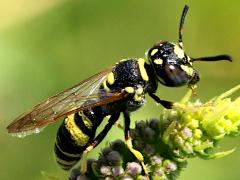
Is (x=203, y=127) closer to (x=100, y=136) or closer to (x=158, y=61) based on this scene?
(x=158, y=61)

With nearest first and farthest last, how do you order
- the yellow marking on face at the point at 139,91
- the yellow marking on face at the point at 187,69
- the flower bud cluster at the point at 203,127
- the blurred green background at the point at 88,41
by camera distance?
the flower bud cluster at the point at 203,127
the yellow marking on face at the point at 187,69
the yellow marking on face at the point at 139,91
the blurred green background at the point at 88,41

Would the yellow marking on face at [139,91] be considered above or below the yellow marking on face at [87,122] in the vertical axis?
above

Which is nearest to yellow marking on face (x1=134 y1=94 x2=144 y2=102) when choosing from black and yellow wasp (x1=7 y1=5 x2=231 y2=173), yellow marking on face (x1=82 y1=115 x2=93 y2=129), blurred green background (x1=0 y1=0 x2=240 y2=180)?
black and yellow wasp (x1=7 y1=5 x2=231 y2=173)

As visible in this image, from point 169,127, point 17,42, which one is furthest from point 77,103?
point 17,42

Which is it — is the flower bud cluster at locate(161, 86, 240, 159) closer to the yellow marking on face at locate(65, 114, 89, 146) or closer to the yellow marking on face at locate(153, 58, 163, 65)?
the yellow marking on face at locate(153, 58, 163, 65)

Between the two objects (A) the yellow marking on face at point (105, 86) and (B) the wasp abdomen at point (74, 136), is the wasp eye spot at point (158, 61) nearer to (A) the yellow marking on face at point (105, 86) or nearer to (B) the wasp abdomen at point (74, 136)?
(A) the yellow marking on face at point (105, 86)

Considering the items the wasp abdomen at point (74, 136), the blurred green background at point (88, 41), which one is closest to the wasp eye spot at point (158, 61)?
the wasp abdomen at point (74, 136)

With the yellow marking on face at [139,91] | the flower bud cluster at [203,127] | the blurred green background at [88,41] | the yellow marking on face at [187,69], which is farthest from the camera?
the blurred green background at [88,41]
